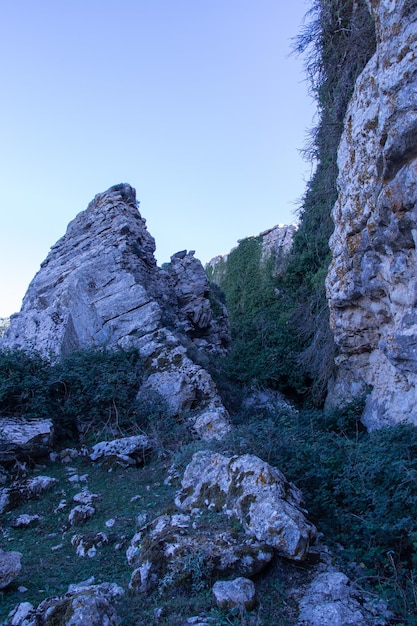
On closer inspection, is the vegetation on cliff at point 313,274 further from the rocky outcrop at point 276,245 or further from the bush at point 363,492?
the bush at point 363,492

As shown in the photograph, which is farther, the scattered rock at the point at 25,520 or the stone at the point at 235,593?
the scattered rock at the point at 25,520

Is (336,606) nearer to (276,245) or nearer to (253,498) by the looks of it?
(253,498)

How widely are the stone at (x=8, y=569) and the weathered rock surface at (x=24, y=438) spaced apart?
9.32 feet

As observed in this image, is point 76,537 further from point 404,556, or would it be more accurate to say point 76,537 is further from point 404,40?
point 404,40

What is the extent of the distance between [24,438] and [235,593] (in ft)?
15.0

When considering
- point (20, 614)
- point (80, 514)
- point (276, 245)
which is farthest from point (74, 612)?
point (276, 245)

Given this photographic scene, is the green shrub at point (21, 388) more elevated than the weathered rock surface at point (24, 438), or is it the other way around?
the green shrub at point (21, 388)

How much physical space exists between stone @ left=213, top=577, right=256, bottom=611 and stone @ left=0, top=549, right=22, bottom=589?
1.59m

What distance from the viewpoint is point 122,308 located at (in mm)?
10039

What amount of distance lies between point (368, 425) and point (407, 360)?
1.74 m

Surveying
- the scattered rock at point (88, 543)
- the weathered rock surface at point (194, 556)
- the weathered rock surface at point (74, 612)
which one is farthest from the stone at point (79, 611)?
the scattered rock at point (88, 543)

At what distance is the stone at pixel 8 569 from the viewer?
329 cm

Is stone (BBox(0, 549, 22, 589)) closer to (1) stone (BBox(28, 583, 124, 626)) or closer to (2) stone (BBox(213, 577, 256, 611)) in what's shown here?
(1) stone (BBox(28, 583, 124, 626))

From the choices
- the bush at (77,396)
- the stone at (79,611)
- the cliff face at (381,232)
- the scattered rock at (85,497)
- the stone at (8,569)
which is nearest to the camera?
the stone at (79,611)
